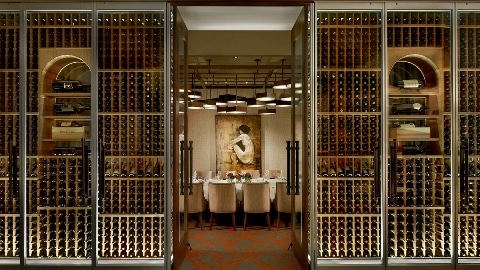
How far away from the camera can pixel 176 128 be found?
3850mm

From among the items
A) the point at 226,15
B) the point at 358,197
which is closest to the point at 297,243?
the point at 358,197

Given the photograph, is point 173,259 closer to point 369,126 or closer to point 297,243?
point 297,243

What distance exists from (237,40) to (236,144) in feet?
14.1

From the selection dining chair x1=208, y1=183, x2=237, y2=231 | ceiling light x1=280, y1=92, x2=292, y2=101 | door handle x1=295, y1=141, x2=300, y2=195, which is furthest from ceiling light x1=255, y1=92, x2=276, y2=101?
door handle x1=295, y1=141, x2=300, y2=195

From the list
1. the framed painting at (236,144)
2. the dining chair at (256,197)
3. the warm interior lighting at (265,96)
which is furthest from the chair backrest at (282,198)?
the framed painting at (236,144)

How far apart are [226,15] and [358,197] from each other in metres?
2.57

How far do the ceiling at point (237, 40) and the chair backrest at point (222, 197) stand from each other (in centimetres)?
235

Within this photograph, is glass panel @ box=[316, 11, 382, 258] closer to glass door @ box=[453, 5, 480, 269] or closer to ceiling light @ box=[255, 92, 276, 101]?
glass door @ box=[453, 5, 480, 269]

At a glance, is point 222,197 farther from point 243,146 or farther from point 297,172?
point 243,146

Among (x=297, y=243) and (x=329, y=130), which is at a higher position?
(x=329, y=130)

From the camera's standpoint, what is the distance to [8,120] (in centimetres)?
382

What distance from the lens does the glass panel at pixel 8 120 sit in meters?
3.82

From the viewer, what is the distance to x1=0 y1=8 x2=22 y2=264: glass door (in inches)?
150

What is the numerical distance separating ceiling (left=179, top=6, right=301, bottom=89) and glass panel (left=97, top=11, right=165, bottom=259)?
2.11ft
